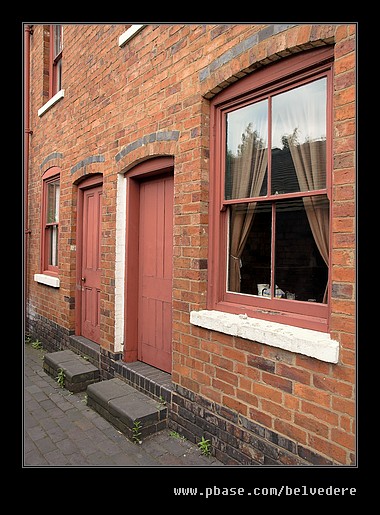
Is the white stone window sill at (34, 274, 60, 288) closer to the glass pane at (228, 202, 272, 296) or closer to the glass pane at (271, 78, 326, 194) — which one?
the glass pane at (228, 202, 272, 296)

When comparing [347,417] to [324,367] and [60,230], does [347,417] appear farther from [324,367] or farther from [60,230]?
[60,230]

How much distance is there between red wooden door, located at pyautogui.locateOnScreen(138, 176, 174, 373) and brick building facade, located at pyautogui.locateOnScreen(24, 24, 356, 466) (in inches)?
0.9

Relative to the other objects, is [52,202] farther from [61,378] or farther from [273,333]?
[273,333]

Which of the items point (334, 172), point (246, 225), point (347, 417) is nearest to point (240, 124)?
point (246, 225)

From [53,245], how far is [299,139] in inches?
212

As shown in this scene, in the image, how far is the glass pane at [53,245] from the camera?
6.73 m

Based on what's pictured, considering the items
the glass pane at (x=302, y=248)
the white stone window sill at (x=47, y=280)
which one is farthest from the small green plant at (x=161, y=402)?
the white stone window sill at (x=47, y=280)

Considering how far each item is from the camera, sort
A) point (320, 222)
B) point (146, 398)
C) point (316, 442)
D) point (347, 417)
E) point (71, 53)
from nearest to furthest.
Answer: point (347, 417) → point (316, 442) → point (320, 222) → point (146, 398) → point (71, 53)

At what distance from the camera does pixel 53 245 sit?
6828 mm

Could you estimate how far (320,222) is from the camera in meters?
2.56

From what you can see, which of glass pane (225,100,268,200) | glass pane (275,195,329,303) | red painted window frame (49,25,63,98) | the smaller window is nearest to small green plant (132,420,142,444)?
glass pane (275,195,329,303)

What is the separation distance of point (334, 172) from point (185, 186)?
1473 mm

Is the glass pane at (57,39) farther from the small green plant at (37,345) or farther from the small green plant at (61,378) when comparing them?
the small green plant at (61,378)

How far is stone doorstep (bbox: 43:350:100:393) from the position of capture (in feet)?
14.9
